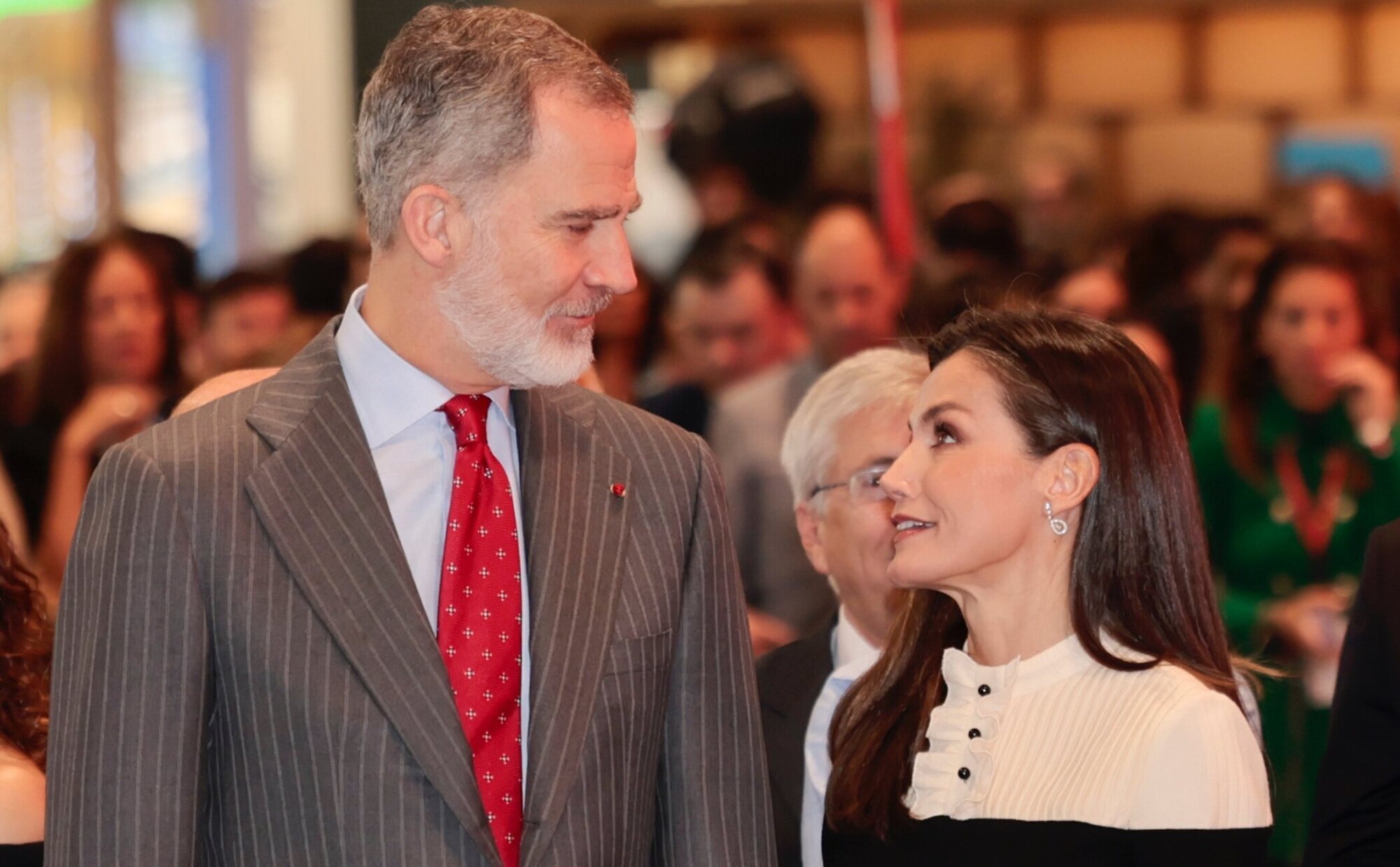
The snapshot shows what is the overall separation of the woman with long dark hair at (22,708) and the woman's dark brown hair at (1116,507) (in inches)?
39.6

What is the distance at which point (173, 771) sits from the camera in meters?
1.89

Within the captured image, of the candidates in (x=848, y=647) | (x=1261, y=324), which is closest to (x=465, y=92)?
(x=848, y=647)

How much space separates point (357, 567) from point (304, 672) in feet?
0.41

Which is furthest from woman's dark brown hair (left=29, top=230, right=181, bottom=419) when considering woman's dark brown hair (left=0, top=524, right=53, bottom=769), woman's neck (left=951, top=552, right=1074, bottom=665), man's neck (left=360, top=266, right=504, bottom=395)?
woman's neck (left=951, top=552, right=1074, bottom=665)

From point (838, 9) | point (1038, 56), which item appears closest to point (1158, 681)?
point (838, 9)

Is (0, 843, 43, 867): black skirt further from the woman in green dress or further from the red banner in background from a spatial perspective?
the red banner in background

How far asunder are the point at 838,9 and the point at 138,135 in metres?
4.67

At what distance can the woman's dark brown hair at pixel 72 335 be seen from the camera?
5.24 metres

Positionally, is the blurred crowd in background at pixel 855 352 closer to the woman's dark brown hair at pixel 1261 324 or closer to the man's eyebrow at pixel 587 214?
the woman's dark brown hair at pixel 1261 324

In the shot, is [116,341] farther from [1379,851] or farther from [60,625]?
[1379,851]

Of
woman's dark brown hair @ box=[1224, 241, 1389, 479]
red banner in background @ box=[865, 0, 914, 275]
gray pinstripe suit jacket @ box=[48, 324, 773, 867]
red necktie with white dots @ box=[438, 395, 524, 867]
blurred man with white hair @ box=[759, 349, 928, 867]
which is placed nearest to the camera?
gray pinstripe suit jacket @ box=[48, 324, 773, 867]

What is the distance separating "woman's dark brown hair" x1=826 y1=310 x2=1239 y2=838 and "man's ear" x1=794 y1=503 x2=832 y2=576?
0.55 meters

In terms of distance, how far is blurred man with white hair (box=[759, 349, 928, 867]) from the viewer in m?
2.68

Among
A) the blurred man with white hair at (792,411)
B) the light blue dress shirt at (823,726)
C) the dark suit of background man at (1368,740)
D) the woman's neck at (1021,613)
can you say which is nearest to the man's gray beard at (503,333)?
the woman's neck at (1021,613)
